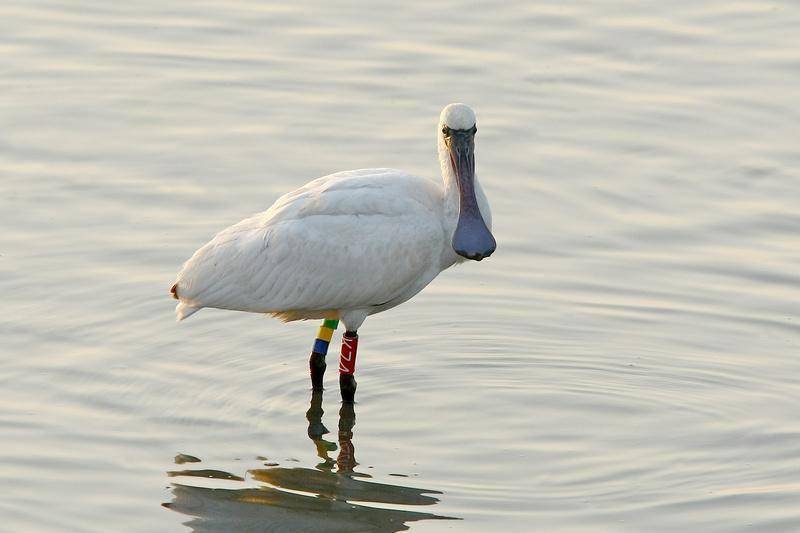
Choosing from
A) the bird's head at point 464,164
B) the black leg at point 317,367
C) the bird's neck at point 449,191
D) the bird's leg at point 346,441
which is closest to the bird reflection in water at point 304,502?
the bird's leg at point 346,441

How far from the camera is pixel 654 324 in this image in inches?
579

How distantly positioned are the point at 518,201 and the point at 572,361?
3.01m

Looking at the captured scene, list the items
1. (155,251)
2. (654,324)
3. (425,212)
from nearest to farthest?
(425,212) < (654,324) < (155,251)

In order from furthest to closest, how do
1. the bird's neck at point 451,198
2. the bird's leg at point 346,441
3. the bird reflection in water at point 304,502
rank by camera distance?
the bird's neck at point 451,198 < the bird's leg at point 346,441 < the bird reflection in water at point 304,502

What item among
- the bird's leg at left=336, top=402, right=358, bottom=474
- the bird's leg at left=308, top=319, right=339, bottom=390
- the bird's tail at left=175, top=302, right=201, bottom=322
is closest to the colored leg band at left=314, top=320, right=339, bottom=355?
the bird's leg at left=308, top=319, right=339, bottom=390

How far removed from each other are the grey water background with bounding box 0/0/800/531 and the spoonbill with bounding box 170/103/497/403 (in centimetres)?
68

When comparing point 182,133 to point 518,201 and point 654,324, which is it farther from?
point 654,324

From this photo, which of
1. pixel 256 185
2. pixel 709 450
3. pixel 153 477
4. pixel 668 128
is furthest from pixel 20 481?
pixel 668 128

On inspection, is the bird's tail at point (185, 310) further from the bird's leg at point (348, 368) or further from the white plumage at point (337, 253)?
the bird's leg at point (348, 368)

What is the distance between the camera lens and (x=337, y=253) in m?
13.5

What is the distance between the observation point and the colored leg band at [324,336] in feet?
45.6

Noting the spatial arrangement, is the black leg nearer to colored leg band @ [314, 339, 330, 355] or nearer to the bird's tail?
colored leg band @ [314, 339, 330, 355]

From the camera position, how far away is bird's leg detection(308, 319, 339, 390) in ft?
45.5

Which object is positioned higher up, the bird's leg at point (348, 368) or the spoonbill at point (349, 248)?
the spoonbill at point (349, 248)
